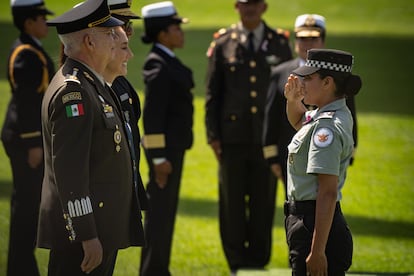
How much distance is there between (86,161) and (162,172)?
275cm

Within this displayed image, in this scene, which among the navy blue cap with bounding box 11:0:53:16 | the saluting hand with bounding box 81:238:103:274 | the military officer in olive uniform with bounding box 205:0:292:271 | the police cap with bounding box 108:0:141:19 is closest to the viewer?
the saluting hand with bounding box 81:238:103:274

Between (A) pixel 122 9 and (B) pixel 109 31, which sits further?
(A) pixel 122 9

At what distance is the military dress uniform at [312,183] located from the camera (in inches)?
181

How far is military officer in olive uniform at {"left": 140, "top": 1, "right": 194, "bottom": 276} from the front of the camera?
7.03m

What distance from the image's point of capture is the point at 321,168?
4.52 m

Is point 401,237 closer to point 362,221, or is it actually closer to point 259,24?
point 362,221

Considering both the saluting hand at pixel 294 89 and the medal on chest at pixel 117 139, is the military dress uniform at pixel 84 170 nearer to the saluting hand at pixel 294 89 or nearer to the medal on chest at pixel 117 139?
the medal on chest at pixel 117 139

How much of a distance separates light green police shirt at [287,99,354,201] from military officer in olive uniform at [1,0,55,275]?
114 inches

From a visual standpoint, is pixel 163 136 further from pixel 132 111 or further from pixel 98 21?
pixel 98 21

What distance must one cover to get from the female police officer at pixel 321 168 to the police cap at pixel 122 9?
3.15 ft

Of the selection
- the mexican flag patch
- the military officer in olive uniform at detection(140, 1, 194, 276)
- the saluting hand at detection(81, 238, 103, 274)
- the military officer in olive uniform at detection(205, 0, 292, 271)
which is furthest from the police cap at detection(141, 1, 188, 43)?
the saluting hand at detection(81, 238, 103, 274)

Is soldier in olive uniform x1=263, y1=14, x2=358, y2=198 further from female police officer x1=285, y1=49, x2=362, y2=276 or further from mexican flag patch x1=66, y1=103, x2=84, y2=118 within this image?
mexican flag patch x1=66, y1=103, x2=84, y2=118

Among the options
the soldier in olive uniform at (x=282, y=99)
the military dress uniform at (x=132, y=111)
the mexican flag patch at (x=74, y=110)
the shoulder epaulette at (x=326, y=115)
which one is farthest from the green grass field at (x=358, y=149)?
the mexican flag patch at (x=74, y=110)

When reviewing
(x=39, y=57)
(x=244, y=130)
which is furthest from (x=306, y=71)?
(x=39, y=57)
